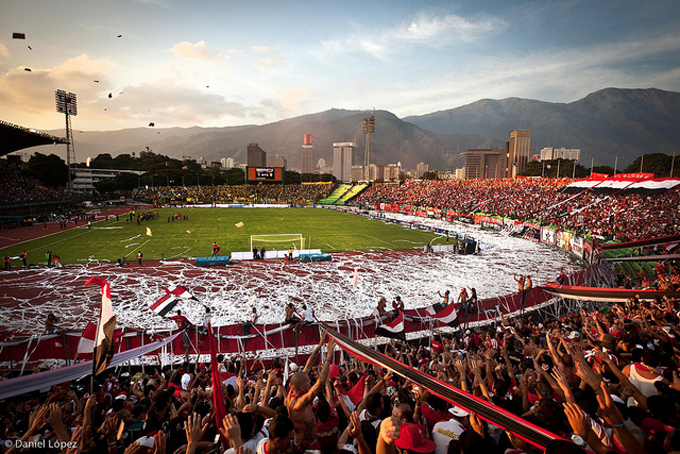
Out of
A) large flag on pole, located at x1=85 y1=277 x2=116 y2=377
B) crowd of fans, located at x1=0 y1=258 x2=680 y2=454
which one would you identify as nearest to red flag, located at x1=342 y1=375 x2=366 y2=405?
crowd of fans, located at x1=0 y1=258 x2=680 y2=454

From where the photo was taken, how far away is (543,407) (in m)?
3.32

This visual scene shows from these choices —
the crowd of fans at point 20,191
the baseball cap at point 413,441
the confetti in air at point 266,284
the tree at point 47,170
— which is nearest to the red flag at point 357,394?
the baseball cap at point 413,441

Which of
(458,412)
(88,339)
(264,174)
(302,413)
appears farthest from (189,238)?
(264,174)

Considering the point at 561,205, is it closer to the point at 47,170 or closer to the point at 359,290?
the point at 359,290

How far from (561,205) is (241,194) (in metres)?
81.7

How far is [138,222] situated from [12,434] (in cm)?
4737

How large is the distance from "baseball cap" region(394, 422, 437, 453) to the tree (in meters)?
114

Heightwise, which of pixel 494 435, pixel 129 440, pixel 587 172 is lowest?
pixel 129 440

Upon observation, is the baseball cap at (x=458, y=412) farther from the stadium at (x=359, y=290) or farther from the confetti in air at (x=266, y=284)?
the confetti in air at (x=266, y=284)

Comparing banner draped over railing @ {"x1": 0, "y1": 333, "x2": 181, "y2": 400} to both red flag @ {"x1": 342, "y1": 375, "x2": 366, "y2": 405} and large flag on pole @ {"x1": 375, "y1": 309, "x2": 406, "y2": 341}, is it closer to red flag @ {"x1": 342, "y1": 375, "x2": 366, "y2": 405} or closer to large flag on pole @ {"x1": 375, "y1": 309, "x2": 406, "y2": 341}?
red flag @ {"x1": 342, "y1": 375, "x2": 366, "y2": 405}

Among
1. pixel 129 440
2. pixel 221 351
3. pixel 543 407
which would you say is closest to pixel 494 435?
pixel 543 407

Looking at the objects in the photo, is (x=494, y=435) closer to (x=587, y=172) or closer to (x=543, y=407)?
(x=543, y=407)

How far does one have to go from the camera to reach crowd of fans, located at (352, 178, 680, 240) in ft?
95.9

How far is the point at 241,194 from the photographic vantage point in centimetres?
9850
